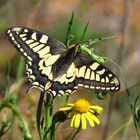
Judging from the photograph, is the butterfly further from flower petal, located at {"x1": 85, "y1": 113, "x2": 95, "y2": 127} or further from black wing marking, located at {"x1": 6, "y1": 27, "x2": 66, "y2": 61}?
flower petal, located at {"x1": 85, "y1": 113, "x2": 95, "y2": 127}

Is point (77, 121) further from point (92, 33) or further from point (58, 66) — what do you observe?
point (92, 33)

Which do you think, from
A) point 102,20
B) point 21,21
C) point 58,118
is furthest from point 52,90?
point 102,20

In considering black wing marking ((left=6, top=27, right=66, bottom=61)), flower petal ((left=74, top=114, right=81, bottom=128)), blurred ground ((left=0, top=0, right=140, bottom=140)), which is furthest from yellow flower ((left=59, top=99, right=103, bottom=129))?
blurred ground ((left=0, top=0, right=140, bottom=140))

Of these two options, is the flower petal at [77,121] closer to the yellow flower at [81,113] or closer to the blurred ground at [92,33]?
the yellow flower at [81,113]

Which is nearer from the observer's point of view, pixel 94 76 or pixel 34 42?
pixel 94 76

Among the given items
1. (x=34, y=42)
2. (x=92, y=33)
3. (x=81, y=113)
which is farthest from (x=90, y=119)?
(x=92, y=33)
